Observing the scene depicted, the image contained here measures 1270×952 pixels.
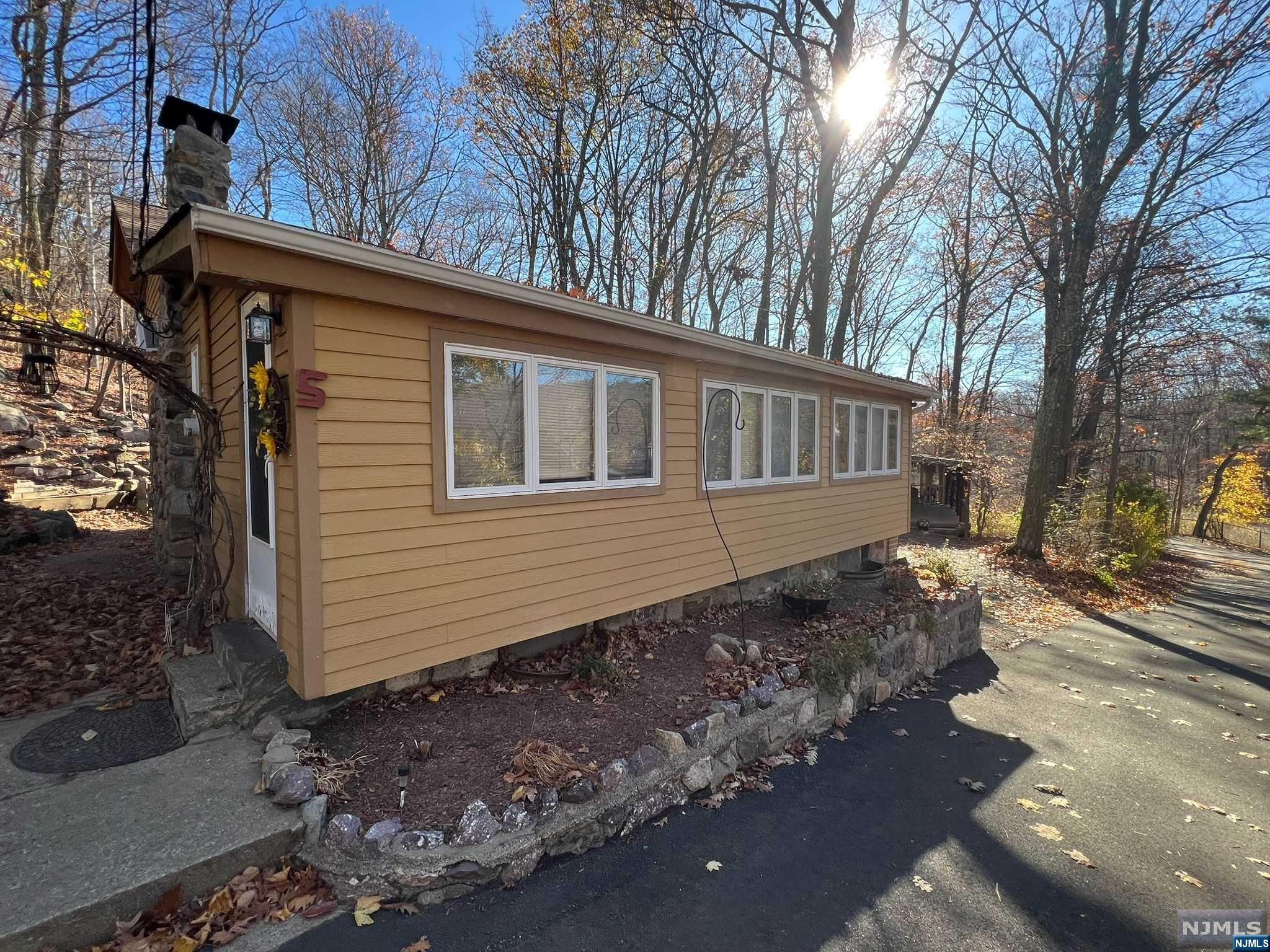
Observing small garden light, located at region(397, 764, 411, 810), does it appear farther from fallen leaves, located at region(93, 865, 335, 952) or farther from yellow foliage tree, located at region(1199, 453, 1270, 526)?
yellow foliage tree, located at region(1199, 453, 1270, 526)

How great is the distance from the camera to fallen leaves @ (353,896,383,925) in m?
2.33

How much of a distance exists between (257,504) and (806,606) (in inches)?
195

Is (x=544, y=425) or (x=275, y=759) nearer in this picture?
(x=275, y=759)

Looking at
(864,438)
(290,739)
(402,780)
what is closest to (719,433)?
(864,438)

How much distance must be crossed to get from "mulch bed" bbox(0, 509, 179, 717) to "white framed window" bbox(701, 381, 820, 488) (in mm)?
4849

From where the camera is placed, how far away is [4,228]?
9.56 metres

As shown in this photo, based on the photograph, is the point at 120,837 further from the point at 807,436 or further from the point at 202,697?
the point at 807,436

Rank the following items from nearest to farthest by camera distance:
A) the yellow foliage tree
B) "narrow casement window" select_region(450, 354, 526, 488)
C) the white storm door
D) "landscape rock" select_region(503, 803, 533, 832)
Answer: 1. "landscape rock" select_region(503, 803, 533, 832)
2. the white storm door
3. "narrow casement window" select_region(450, 354, 526, 488)
4. the yellow foliage tree

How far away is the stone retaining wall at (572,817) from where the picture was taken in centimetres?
250

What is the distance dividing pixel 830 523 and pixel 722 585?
→ 2.30m

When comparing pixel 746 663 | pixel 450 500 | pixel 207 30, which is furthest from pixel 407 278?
pixel 207 30

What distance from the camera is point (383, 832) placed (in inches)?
101

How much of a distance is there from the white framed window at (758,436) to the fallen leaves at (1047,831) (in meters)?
3.43

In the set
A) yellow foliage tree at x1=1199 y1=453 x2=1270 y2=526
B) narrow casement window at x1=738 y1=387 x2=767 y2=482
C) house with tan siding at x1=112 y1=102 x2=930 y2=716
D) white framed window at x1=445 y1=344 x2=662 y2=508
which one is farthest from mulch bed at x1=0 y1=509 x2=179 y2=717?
yellow foliage tree at x1=1199 y1=453 x2=1270 y2=526
